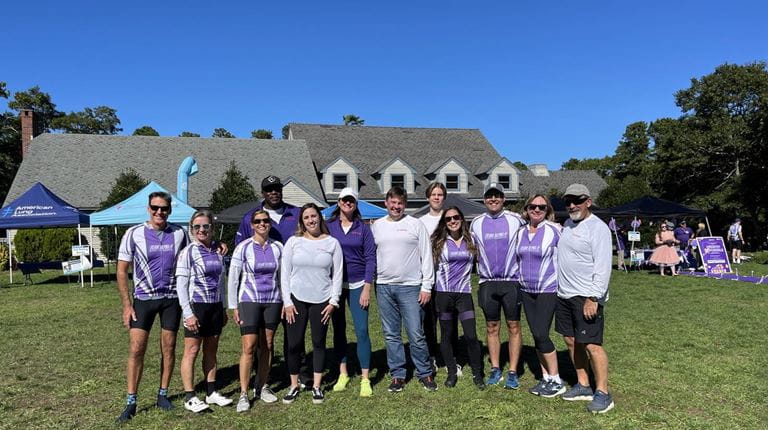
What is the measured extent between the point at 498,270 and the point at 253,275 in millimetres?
2260

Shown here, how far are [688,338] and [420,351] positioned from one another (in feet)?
14.1

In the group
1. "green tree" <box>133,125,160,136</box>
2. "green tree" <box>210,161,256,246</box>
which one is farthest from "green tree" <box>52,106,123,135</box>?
"green tree" <box>210,161,256,246</box>

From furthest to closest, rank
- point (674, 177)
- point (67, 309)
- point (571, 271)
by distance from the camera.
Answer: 1. point (674, 177)
2. point (67, 309)
3. point (571, 271)

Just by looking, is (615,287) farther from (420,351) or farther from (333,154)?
(333,154)

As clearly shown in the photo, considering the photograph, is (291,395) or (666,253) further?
(666,253)

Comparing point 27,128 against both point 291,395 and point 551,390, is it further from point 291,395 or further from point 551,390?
point 551,390

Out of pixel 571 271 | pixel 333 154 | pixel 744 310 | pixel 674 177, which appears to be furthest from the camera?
pixel 333 154

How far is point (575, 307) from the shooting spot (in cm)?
448

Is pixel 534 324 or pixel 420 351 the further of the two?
pixel 420 351

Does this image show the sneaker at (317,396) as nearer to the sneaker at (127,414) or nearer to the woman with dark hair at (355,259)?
the woman with dark hair at (355,259)

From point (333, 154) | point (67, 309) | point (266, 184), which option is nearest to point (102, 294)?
point (67, 309)

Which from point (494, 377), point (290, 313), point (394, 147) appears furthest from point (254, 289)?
point (394, 147)

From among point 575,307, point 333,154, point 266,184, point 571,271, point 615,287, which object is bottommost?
point 615,287

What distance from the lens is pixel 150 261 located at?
440 cm
